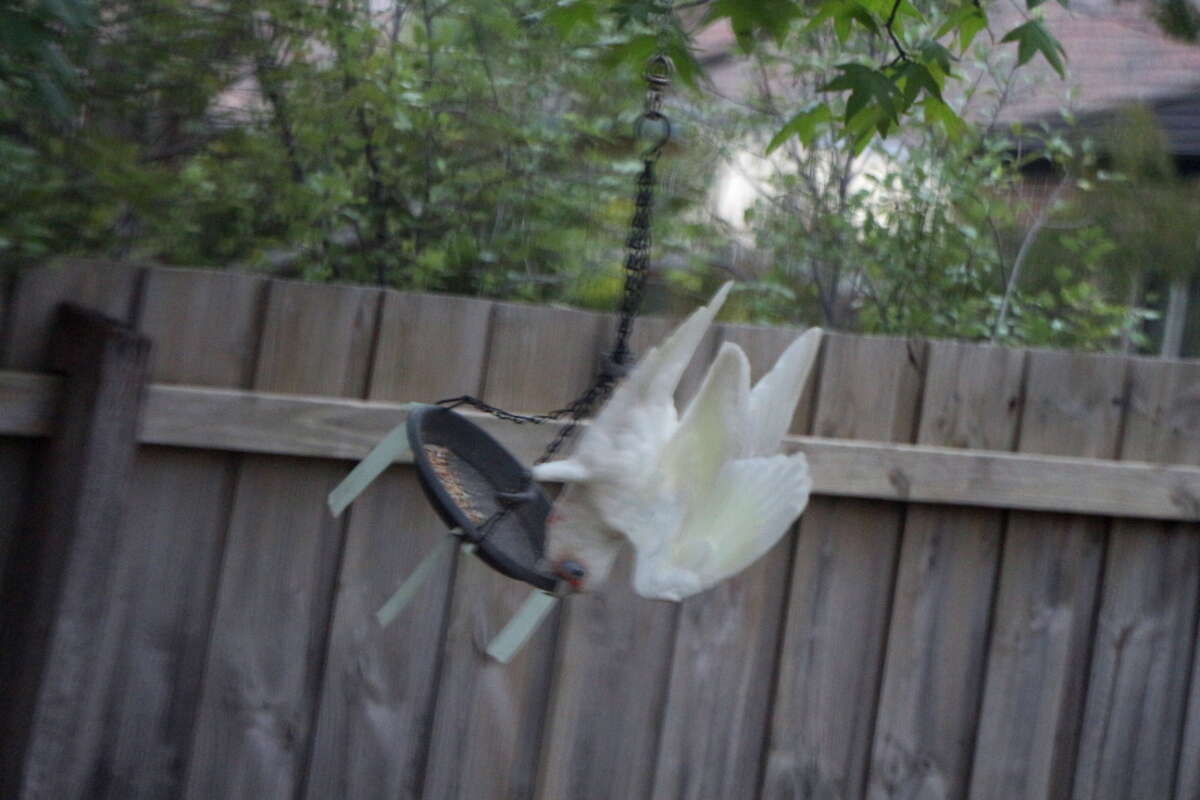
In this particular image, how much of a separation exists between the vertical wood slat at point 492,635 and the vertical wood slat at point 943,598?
2.20ft

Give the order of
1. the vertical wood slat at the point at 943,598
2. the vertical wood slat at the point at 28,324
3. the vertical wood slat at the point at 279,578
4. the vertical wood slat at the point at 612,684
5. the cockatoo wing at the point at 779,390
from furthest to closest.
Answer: the vertical wood slat at the point at 943,598 < the vertical wood slat at the point at 612,684 < the vertical wood slat at the point at 279,578 < the vertical wood slat at the point at 28,324 < the cockatoo wing at the point at 779,390

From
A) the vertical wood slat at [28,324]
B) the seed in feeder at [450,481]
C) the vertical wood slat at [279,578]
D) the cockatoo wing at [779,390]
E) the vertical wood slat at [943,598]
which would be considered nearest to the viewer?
the cockatoo wing at [779,390]

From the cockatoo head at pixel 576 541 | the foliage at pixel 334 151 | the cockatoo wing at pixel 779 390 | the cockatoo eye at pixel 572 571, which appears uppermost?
the foliage at pixel 334 151

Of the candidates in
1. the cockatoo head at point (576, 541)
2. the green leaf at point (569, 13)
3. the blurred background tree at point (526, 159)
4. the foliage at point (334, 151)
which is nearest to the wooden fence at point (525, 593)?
the foliage at point (334, 151)

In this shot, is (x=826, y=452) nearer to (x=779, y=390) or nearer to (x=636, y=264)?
(x=636, y=264)

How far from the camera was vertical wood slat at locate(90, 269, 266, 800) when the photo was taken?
2023 mm

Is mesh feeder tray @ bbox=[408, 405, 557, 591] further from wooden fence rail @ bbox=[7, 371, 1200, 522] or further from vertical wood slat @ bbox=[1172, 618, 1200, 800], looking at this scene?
vertical wood slat @ bbox=[1172, 618, 1200, 800]

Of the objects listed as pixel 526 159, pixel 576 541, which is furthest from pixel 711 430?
pixel 526 159

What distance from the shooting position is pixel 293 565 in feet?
6.86

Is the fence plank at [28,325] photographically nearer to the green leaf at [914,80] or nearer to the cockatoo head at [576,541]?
the cockatoo head at [576,541]

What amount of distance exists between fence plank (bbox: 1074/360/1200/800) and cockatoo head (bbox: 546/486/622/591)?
146 centimetres

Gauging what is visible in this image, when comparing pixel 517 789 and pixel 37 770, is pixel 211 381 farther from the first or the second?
pixel 517 789

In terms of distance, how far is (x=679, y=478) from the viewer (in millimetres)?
1339

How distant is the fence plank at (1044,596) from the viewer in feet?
7.82
